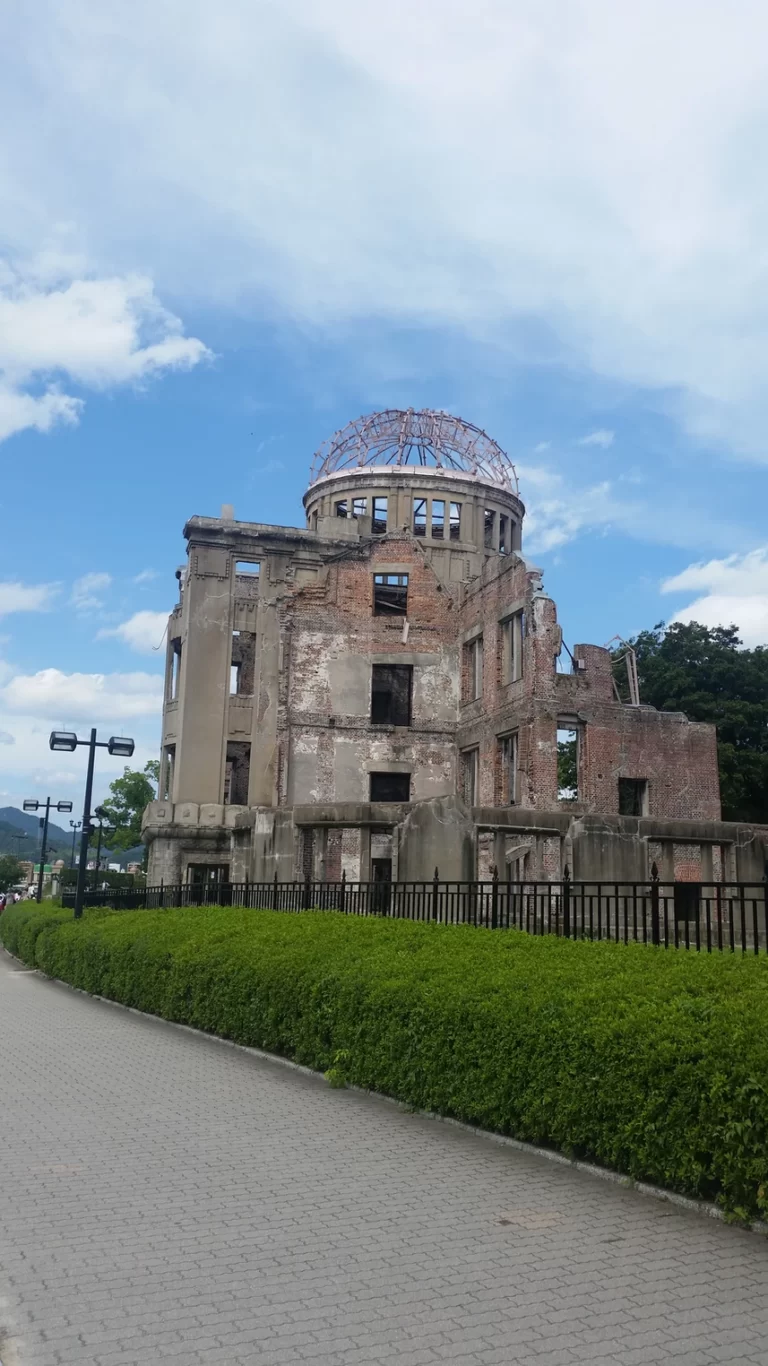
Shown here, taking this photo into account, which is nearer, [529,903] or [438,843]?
[529,903]

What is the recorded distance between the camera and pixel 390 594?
4191 cm

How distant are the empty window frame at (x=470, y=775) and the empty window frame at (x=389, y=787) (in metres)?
1.91

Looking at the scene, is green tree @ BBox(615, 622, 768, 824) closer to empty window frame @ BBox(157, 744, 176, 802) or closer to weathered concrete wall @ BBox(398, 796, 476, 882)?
empty window frame @ BBox(157, 744, 176, 802)

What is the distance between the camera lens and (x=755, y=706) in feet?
147

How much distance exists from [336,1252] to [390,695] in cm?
3792

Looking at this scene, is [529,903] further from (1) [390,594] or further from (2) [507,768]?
(1) [390,594]

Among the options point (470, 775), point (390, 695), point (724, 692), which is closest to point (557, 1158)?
point (470, 775)

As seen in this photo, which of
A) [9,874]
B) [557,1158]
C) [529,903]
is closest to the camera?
[557,1158]

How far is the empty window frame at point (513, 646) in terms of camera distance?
33281mm

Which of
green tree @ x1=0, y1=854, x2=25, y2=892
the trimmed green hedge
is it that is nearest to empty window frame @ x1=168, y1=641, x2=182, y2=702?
the trimmed green hedge

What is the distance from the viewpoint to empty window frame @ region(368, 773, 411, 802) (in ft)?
127

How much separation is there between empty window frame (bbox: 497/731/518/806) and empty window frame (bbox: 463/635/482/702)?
10.2 feet

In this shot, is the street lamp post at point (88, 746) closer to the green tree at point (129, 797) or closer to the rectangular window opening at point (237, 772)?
the rectangular window opening at point (237, 772)

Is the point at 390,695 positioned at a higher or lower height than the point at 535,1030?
higher
